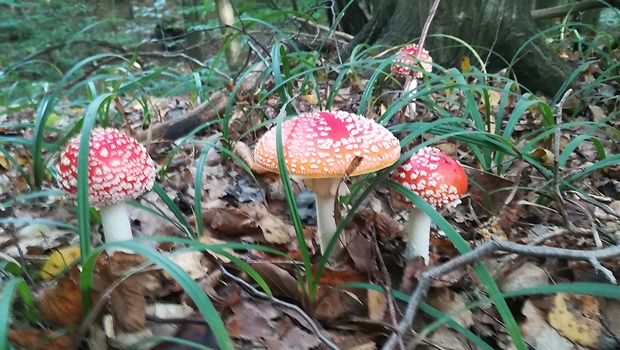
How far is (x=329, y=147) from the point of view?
5.00 ft

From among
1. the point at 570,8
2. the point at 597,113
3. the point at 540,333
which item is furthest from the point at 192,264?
the point at 570,8

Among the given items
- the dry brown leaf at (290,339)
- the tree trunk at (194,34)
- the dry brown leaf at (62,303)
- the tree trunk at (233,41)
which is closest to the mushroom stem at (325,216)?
the dry brown leaf at (290,339)

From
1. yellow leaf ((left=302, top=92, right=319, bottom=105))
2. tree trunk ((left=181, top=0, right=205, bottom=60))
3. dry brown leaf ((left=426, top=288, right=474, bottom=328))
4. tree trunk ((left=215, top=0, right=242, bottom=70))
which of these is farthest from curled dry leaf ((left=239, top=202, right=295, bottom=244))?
tree trunk ((left=181, top=0, right=205, bottom=60))

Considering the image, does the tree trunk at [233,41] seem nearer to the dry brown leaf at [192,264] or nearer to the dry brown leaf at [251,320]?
the dry brown leaf at [192,264]

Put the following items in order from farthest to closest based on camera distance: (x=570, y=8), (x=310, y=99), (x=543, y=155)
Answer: (x=570, y=8)
(x=310, y=99)
(x=543, y=155)

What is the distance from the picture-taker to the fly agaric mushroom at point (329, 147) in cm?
151

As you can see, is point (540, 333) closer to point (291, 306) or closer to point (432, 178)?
point (432, 178)

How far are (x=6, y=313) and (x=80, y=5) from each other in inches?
471

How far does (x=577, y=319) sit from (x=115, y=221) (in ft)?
6.10

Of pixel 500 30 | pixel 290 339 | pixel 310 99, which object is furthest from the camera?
Result: pixel 500 30

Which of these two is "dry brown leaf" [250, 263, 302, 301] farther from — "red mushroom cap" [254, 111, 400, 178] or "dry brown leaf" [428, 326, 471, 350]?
"dry brown leaf" [428, 326, 471, 350]

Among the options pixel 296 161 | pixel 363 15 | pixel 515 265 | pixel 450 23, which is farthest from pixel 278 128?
pixel 363 15

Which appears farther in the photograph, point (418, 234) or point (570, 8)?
point (570, 8)

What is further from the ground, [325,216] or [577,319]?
[325,216]
